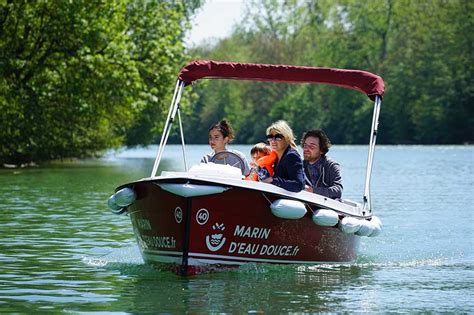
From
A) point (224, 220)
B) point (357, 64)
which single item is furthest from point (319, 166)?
point (357, 64)

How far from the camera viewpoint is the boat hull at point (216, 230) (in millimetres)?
13219

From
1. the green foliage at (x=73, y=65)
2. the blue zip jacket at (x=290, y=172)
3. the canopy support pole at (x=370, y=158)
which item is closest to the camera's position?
the blue zip jacket at (x=290, y=172)

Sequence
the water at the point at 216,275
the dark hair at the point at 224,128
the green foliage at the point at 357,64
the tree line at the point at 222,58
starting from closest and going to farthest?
the water at the point at 216,275, the dark hair at the point at 224,128, the tree line at the point at 222,58, the green foliage at the point at 357,64

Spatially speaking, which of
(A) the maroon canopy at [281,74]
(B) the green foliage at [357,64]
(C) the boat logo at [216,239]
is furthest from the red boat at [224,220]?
(B) the green foliage at [357,64]

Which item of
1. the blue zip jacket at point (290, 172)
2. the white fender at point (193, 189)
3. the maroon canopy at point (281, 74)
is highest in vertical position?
the maroon canopy at point (281, 74)

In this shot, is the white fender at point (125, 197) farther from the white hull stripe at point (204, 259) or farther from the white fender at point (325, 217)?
the white fender at point (325, 217)

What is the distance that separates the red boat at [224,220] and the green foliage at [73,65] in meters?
28.0

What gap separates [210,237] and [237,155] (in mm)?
1784

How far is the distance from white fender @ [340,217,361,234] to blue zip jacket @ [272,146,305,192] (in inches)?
35.2

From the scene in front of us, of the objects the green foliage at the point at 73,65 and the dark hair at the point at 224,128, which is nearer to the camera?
the dark hair at the point at 224,128

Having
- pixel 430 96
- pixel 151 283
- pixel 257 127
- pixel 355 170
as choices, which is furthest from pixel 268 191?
pixel 257 127

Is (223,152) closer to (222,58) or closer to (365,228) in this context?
(365,228)

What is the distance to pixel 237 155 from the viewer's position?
48.8ft

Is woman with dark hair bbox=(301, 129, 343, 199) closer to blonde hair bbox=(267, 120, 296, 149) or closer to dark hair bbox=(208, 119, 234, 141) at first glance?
dark hair bbox=(208, 119, 234, 141)
